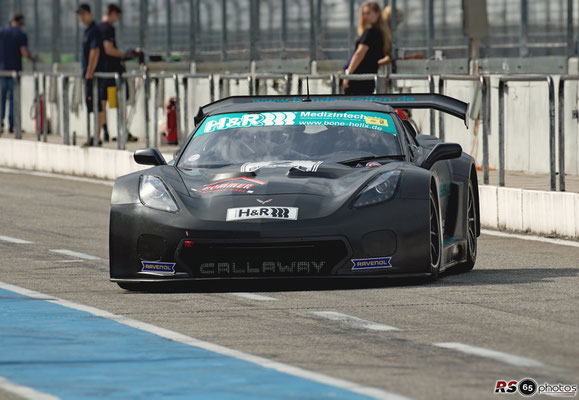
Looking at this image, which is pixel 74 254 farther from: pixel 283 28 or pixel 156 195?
pixel 283 28

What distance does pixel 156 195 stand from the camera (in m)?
10.3

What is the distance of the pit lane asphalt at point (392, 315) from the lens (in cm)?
700

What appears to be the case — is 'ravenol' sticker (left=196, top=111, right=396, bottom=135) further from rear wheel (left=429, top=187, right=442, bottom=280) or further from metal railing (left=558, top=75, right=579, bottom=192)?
metal railing (left=558, top=75, right=579, bottom=192)

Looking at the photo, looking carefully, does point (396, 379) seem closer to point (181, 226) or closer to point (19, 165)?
point (181, 226)

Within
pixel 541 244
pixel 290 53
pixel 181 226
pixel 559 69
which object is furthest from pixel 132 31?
pixel 181 226

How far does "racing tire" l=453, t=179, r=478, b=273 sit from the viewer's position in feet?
38.4

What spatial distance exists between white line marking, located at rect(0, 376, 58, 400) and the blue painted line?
4 centimetres

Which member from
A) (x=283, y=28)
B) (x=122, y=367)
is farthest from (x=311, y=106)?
(x=283, y=28)

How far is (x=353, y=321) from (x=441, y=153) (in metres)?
2.53

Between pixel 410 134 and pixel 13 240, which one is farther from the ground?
pixel 410 134

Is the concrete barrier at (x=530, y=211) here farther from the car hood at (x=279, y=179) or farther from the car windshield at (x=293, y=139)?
the car hood at (x=279, y=179)

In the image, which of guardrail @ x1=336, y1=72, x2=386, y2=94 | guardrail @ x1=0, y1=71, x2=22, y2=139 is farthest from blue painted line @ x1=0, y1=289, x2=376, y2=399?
guardrail @ x1=0, y1=71, x2=22, y2=139

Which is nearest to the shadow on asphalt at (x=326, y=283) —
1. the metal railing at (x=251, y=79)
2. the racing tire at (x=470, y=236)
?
the racing tire at (x=470, y=236)

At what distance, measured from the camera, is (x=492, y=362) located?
7188mm
